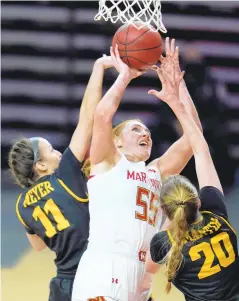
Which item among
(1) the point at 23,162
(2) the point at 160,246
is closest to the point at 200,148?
(2) the point at 160,246

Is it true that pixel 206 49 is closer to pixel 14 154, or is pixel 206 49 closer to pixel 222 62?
pixel 222 62

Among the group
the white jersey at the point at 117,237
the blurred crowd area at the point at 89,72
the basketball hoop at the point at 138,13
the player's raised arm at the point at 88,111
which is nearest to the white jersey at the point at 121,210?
the white jersey at the point at 117,237

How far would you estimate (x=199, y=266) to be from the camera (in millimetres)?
3656

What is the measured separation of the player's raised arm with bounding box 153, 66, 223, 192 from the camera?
390 cm

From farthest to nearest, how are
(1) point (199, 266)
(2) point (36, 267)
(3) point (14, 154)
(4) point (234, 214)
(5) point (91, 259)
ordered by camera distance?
(4) point (234, 214)
(2) point (36, 267)
(3) point (14, 154)
(5) point (91, 259)
(1) point (199, 266)

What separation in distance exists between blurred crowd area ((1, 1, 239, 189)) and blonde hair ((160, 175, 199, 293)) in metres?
5.01

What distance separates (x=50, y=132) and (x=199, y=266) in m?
5.66

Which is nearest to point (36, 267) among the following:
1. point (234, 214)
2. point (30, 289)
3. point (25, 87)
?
point (30, 289)

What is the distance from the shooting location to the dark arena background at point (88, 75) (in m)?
8.75

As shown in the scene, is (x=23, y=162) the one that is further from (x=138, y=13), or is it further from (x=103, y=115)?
(x=138, y=13)

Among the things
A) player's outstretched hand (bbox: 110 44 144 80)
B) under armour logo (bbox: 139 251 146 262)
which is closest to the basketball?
player's outstretched hand (bbox: 110 44 144 80)

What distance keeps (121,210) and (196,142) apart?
54 centimetres

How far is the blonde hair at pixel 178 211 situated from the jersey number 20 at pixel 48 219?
752mm

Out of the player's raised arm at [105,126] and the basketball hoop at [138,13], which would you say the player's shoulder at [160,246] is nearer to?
the player's raised arm at [105,126]
